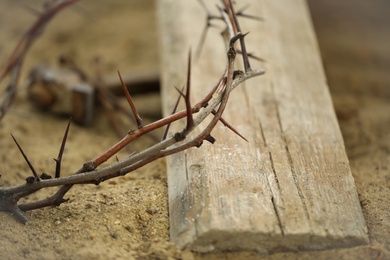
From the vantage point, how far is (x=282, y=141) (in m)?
2.28

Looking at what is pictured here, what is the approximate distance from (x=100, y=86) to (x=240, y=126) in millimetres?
1108

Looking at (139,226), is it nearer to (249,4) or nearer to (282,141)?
(282,141)

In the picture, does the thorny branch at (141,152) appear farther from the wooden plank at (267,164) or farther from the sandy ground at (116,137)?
the wooden plank at (267,164)

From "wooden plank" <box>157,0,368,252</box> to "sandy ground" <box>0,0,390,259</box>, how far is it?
0.08 meters

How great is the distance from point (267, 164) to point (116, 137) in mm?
1093

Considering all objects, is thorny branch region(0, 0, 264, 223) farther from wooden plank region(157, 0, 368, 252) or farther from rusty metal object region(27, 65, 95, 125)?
rusty metal object region(27, 65, 95, 125)

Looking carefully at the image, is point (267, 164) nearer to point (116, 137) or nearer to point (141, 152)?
point (141, 152)

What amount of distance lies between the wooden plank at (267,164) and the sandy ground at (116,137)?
0.25 ft

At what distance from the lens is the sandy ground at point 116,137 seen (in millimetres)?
1955

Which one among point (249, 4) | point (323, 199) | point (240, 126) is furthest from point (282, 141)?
point (249, 4)

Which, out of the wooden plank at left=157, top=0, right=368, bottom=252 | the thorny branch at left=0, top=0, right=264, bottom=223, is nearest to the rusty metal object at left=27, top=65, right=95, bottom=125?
the wooden plank at left=157, top=0, right=368, bottom=252

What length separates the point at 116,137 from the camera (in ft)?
9.96

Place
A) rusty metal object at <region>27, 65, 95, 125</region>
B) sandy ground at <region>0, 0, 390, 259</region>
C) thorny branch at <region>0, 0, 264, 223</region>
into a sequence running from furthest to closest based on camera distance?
rusty metal object at <region>27, 65, 95, 125</region> → sandy ground at <region>0, 0, 390, 259</region> → thorny branch at <region>0, 0, 264, 223</region>

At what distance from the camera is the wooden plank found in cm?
191
